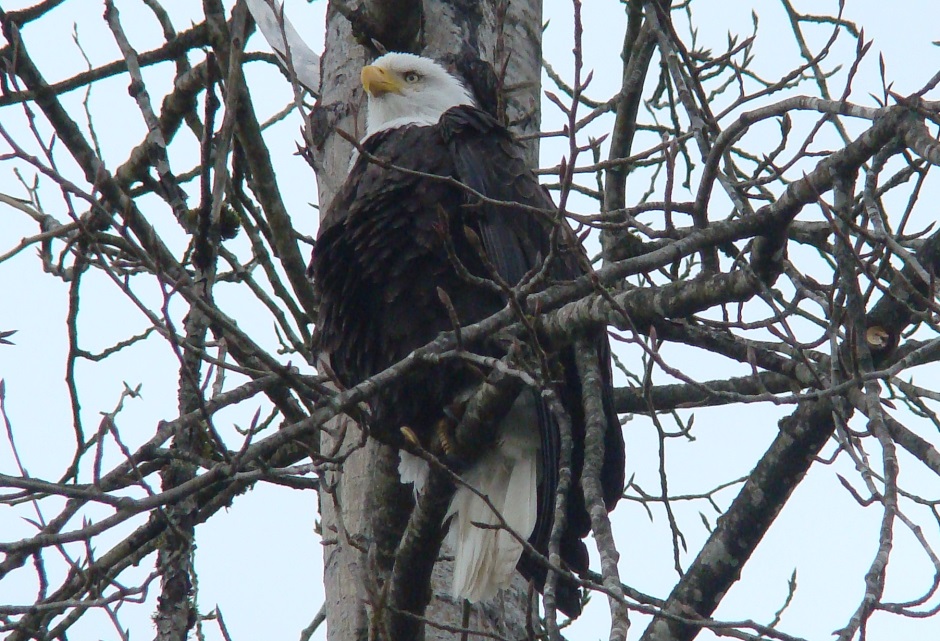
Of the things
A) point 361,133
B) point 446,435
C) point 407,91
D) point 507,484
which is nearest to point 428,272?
point 446,435

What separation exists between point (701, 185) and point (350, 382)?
155 centimetres

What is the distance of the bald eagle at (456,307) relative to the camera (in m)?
3.15

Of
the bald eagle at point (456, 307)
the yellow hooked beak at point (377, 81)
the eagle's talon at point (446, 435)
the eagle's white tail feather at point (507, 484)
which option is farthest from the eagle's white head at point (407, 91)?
the eagle's talon at point (446, 435)

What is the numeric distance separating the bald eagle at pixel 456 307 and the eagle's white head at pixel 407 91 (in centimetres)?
41

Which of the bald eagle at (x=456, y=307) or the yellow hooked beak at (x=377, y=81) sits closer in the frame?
the bald eagle at (x=456, y=307)

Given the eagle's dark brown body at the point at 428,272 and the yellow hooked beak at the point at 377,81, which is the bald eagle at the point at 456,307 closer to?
the eagle's dark brown body at the point at 428,272

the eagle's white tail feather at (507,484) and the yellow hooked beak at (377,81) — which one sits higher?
the yellow hooked beak at (377,81)

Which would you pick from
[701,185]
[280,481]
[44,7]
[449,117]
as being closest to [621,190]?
[449,117]

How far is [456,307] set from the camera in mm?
3320

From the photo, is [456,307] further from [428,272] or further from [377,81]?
[377,81]

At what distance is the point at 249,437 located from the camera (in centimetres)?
237

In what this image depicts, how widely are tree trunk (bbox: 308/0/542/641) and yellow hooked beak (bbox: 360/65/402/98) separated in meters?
0.04

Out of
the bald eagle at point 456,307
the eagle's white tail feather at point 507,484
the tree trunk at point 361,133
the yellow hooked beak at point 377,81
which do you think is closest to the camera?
the tree trunk at point 361,133

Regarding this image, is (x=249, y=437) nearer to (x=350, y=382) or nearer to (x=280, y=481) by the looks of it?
(x=280, y=481)
